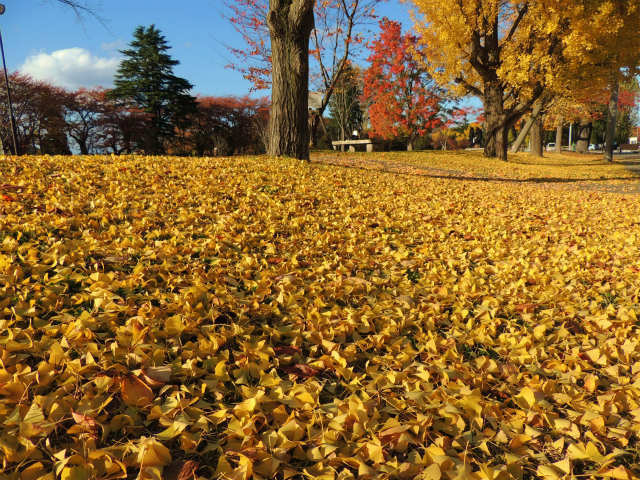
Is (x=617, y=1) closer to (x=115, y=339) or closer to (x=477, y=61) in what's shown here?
(x=477, y=61)

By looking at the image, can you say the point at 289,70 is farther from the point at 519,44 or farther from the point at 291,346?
the point at 519,44

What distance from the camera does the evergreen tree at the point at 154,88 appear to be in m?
18.5

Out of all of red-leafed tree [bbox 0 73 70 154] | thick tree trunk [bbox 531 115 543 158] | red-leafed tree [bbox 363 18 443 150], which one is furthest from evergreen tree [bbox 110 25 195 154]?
thick tree trunk [bbox 531 115 543 158]

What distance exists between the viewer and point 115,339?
172 centimetres

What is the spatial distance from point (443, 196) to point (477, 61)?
10.3 meters

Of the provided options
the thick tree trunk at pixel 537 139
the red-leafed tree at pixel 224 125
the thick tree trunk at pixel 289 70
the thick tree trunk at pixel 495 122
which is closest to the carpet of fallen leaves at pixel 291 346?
the thick tree trunk at pixel 289 70

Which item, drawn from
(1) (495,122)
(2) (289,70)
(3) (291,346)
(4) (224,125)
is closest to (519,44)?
(1) (495,122)

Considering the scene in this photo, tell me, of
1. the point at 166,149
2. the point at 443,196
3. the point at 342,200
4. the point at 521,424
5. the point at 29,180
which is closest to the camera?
the point at 521,424

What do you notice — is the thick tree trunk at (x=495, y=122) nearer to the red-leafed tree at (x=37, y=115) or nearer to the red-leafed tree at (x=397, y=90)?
the red-leafed tree at (x=397, y=90)

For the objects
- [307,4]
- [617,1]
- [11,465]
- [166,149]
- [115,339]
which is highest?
[617,1]

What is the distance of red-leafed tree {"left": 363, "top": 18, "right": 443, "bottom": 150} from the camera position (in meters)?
23.0

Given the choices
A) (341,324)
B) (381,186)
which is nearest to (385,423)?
(341,324)

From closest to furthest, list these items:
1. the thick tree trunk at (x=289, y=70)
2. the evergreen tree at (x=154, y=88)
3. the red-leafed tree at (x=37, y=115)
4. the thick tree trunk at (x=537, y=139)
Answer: the thick tree trunk at (x=289, y=70) < the red-leafed tree at (x=37, y=115) < the evergreen tree at (x=154, y=88) < the thick tree trunk at (x=537, y=139)

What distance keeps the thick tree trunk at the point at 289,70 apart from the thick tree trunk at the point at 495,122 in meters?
10.3
